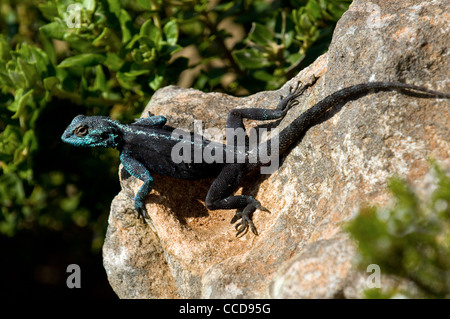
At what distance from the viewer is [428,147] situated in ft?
9.84

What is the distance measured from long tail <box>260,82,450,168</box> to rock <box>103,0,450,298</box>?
5 cm

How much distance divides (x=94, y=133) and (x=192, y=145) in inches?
35.1

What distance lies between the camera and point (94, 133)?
14.8 ft

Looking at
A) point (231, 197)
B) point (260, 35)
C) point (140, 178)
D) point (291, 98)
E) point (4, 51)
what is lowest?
point (231, 197)

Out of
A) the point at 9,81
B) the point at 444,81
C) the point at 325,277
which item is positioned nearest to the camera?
the point at 325,277

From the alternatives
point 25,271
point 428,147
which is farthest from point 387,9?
point 25,271

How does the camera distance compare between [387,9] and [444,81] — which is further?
[387,9]

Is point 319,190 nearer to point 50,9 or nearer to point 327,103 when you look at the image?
point 327,103

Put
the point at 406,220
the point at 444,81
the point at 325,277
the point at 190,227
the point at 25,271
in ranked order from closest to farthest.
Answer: the point at 406,220 → the point at 325,277 → the point at 444,81 → the point at 190,227 → the point at 25,271

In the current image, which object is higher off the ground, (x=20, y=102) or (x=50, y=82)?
(x=50, y=82)

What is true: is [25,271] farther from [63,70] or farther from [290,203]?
[290,203]

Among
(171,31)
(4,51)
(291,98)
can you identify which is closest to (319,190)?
(291,98)

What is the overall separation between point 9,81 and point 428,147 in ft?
12.1

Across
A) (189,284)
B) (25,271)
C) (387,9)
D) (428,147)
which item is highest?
(387,9)
